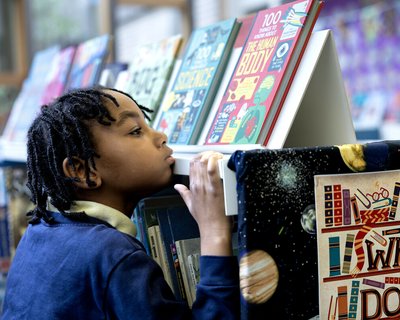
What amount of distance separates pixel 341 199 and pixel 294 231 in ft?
0.33

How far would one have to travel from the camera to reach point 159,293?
936 millimetres

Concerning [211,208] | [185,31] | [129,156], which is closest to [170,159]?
[129,156]

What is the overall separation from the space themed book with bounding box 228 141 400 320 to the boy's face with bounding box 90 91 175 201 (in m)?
0.25

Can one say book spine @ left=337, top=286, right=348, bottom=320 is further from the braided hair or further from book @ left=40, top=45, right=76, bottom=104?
book @ left=40, top=45, right=76, bottom=104

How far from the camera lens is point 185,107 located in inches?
50.9

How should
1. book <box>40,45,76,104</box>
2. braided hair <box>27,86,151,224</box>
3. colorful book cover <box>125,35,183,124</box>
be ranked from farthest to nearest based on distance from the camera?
book <box>40,45,76,104</box>
colorful book cover <box>125,35,183,124</box>
braided hair <box>27,86,151,224</box>

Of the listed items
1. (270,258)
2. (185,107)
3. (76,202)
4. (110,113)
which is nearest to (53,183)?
(76,202)

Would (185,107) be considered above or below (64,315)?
above

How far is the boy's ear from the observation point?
106 cm

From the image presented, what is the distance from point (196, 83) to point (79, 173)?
14.8 inches

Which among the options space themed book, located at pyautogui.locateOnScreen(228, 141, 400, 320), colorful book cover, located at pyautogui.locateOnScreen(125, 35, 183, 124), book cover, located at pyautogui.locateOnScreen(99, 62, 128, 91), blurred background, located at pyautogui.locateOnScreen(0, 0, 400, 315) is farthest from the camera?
blurred background, located at pyautogui.locateOnScreen(0, 0, 400, 315)

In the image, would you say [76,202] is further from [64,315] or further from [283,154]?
[283,154]

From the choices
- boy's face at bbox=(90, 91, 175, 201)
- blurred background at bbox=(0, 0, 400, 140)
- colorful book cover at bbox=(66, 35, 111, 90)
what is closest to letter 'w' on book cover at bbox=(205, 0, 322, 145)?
boy's face at bbox=(90, 91, 175, 201)

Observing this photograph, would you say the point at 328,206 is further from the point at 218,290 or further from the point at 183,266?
the point at 183,266
